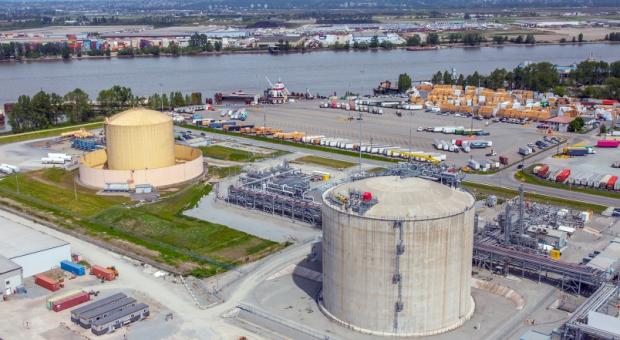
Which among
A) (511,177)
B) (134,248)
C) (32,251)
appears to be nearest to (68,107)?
(134,248)

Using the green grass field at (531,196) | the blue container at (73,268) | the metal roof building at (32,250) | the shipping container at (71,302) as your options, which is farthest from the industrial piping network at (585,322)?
the metal roof building at (32,250)

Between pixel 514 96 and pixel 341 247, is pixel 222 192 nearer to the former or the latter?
pixel 341 247

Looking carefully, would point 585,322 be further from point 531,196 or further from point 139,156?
point 139,156

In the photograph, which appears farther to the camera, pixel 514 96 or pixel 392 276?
pixel 514 96

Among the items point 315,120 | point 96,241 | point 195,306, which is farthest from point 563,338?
point 315,120

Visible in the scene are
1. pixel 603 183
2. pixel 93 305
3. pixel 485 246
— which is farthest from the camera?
pixel 603 183

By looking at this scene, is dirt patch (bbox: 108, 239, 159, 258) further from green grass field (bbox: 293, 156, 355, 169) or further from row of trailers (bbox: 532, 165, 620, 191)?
row of trailers (bbox: 532, 165, 620, 191)
